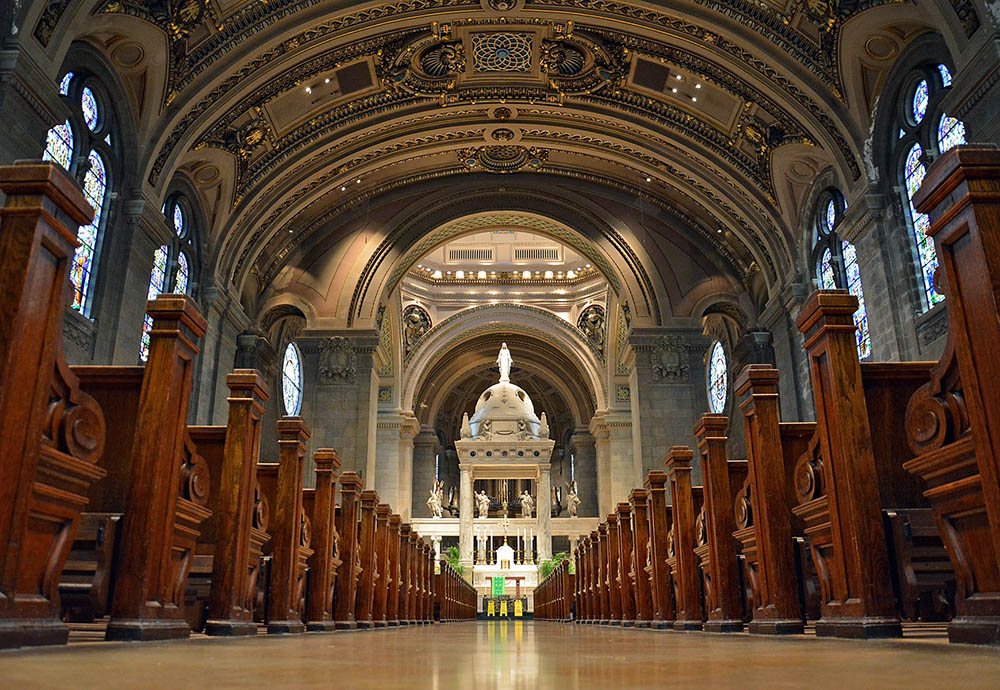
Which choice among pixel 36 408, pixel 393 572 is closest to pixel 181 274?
pixel 393 572

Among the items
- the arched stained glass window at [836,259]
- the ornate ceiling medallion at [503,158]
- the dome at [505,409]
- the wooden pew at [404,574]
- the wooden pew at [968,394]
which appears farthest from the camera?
the dome at [505,409]

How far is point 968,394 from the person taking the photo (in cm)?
237

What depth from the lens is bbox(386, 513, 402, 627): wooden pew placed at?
9.66 meters

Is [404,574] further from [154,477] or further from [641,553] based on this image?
[154,477]

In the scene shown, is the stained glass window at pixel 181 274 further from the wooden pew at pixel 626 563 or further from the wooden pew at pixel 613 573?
the wooden pew at pixel 626 563

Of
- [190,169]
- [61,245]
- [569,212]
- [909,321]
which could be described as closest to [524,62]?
[569,212]

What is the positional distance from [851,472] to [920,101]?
9.36 metres

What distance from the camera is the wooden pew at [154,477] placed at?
127 inches

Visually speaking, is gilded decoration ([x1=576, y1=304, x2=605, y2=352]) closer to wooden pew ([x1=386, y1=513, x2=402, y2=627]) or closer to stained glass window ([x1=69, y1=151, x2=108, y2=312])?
wooden pew ([x1=386, y1=513, x2=402, y2=627])

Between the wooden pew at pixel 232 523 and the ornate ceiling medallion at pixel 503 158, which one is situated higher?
the ornate ceiling medallion at pixel 503 158

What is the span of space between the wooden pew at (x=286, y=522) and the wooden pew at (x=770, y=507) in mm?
2951

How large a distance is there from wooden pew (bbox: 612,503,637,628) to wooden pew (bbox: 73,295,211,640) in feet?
17.2

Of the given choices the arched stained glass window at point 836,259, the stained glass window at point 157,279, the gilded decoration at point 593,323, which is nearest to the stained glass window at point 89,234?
the stained glass window at point 157,279

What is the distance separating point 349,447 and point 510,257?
1207 cm
